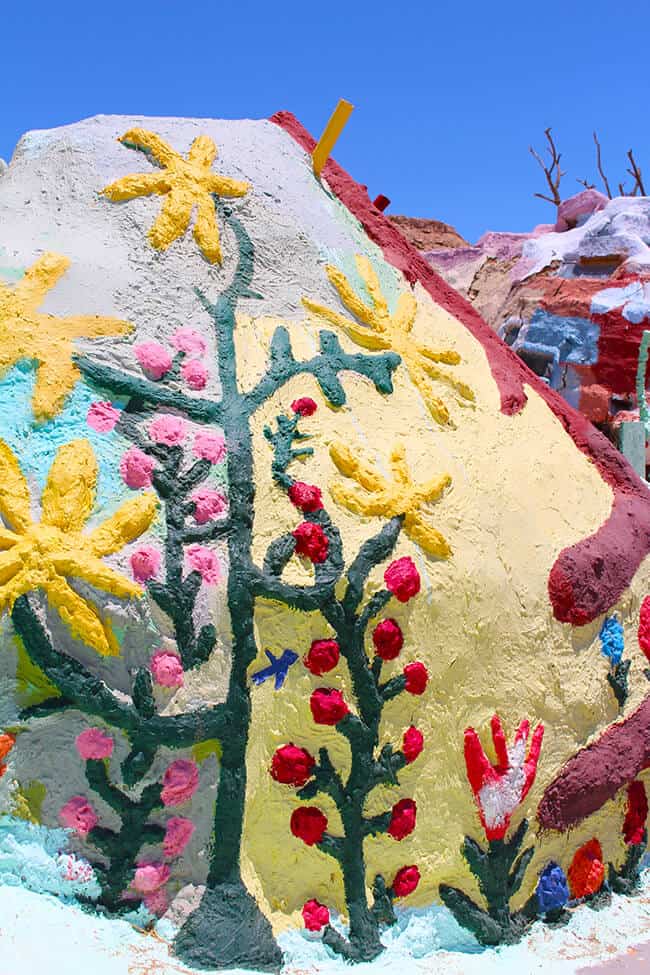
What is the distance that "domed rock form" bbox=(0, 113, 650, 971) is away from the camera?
270cm

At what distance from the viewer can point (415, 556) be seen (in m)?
3.01

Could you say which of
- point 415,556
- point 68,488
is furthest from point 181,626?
point 415,556

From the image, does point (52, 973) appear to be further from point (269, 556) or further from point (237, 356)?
point (237, 356)

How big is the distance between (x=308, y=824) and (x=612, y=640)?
4.25 feet

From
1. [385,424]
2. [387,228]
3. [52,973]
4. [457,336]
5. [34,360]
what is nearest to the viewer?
[52,973]

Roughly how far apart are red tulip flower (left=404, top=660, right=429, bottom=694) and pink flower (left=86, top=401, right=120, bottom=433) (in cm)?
118

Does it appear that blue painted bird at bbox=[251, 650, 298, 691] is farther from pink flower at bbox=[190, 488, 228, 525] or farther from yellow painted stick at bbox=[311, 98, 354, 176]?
yellow painted stick at bbox=[311, 98, 354, 176]

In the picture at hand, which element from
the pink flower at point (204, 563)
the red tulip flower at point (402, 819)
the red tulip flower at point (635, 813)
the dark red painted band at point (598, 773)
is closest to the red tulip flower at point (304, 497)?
the pink flower at point (204, 563)

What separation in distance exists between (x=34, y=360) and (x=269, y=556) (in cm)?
97

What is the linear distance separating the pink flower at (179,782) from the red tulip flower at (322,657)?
0.44 meters

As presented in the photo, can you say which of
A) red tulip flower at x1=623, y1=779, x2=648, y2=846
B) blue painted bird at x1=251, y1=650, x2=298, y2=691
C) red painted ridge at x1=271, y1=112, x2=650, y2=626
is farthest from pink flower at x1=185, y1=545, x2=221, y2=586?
red tulip flower at x1=623, y1=779, x2=648, y2=846

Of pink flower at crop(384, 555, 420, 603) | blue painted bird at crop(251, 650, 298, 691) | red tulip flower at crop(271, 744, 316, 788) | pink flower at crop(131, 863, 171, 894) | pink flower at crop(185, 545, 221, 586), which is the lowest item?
pink flower at crop(131, 863, 171, 894)

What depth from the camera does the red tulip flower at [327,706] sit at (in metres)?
2.81

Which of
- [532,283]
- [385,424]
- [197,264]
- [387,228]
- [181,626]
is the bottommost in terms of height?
[181,626]
